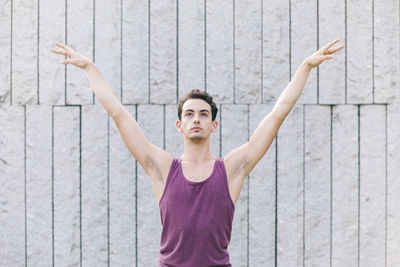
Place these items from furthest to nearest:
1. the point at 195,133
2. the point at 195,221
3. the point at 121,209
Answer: the point at 121,209, the point at 195,133, the point at 195,221

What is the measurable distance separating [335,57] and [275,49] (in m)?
0.50

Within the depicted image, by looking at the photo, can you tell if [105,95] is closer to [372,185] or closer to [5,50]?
[5,50]

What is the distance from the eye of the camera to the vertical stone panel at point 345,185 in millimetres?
4281

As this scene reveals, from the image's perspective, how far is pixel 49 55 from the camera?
4.29m

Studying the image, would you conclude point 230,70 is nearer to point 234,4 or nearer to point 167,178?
point 234,4

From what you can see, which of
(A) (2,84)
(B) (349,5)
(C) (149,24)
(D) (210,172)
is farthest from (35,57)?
(B) (349,5)

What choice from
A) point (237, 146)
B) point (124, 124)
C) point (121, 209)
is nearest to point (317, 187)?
point (237, 146)

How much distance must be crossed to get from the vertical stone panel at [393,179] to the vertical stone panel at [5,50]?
10.2 ft

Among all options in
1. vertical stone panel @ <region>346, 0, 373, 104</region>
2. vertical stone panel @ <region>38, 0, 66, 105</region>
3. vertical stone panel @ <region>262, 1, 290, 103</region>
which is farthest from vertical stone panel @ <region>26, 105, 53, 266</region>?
vertical stone panel @ <region>346, 0, 373, 104</region>

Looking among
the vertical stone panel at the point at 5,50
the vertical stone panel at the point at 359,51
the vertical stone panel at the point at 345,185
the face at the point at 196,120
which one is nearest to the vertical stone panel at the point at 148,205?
the vertical stone panel at the point at 5,50

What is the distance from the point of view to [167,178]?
295 centimetres

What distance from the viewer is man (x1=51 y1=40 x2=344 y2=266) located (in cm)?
281

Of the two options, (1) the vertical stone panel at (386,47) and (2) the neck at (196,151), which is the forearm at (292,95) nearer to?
(2) the neck at (196,151)

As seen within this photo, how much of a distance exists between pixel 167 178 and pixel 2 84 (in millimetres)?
2057
